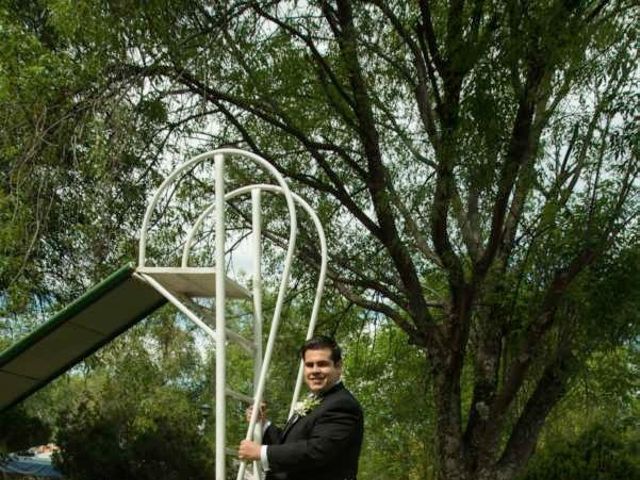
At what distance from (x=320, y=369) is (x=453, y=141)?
16.2 ft

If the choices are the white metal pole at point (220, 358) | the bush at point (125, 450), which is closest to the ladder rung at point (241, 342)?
the white metal pole at point (220, 358)

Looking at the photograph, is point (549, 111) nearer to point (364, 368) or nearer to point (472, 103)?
point (472, 103)

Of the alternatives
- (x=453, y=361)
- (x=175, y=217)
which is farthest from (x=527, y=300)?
(x=175, y=217)

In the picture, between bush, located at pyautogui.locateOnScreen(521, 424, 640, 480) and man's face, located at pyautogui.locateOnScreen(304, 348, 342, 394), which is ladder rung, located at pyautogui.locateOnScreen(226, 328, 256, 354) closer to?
man's face, located at pyautogui.locateOnScreen(304, 348, 342, 394)

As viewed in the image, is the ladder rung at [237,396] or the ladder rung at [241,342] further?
the ladder rung at [241,342]

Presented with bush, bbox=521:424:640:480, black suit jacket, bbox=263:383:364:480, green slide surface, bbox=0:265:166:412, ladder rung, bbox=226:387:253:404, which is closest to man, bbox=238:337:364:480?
black suit jacket, bbox=263:383:364:480

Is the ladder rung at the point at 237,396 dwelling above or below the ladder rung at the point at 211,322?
below

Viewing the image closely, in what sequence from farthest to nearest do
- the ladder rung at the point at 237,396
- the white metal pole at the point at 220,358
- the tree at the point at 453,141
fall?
the tree at the point at 453,141
the ladder rung at the point at 237,396
the white metal pole at the point at 220,358

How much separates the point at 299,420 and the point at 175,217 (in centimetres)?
667

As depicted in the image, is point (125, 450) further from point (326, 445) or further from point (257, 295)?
point (326, 445)

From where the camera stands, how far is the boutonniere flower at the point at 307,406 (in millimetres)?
3564

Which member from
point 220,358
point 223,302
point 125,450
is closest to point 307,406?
point 220,358

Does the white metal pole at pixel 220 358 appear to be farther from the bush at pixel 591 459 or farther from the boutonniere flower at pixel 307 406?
the bush at pixel 591 459

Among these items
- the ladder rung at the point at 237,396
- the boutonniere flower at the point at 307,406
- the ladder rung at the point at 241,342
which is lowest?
the boutonniere flower at the point at 307,406
